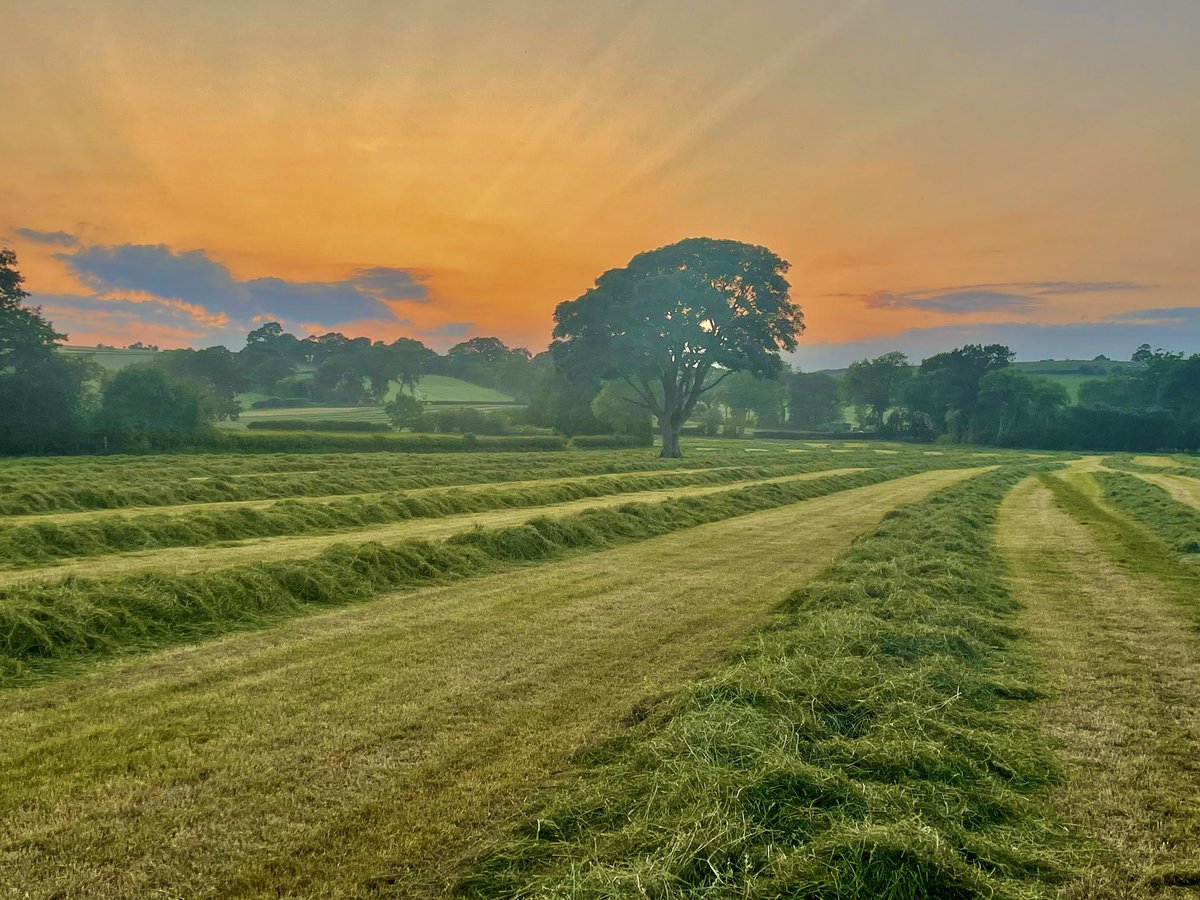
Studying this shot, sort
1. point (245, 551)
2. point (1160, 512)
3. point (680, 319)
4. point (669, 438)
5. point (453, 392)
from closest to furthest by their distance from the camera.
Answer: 1. point (245, 551)
2. point (1160, 512)
3. point (680, 319)
4. point (669, 438)
5. point (453, 392)

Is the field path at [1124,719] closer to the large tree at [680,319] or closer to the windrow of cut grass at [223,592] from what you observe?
the windrow of cut grass at [223,592]

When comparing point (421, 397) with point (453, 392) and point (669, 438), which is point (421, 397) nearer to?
point (453, 392)

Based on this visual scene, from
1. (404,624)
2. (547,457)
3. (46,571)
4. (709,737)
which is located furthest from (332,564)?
(547,457)

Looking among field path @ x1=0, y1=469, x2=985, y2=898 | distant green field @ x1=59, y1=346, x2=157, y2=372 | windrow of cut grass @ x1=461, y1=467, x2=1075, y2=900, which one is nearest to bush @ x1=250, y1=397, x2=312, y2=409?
distant green field @ x1=59, y1=346, x2=157, y2=372

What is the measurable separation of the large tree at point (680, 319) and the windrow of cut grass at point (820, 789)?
41902mm

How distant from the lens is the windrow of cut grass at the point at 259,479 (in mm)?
20078

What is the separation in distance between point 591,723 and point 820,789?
200cm

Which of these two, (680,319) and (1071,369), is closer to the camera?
(680,319)

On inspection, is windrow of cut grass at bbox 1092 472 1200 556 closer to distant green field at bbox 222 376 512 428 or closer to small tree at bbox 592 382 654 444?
small tree at bbox 592 382 654 444

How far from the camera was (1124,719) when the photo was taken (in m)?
6.16

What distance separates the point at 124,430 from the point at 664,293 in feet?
109

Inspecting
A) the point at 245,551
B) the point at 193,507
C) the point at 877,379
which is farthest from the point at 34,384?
the point at 877,379

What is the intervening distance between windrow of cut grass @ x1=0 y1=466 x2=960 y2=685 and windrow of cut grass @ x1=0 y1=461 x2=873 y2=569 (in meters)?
4.99

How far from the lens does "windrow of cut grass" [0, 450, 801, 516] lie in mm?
20078
